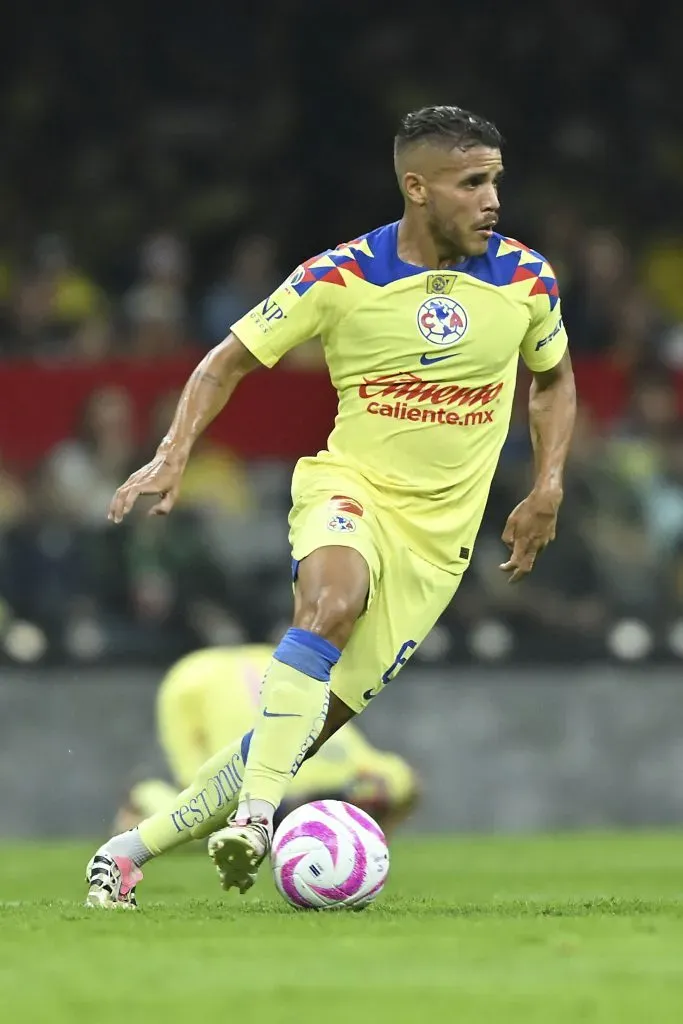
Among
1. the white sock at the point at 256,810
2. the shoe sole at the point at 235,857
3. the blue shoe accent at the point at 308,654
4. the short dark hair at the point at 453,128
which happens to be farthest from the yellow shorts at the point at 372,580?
the short dark hair at the point at 453,128

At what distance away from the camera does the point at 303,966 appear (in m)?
4.72

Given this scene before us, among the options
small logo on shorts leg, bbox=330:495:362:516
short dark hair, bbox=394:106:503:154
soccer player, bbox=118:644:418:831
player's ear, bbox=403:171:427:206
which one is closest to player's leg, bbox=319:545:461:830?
small logo on shorts leg, bbox=330:495:362:516

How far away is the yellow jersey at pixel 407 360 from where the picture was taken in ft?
21.5

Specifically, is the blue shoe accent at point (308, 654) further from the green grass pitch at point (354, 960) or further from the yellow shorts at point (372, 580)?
the green grass pitch at point (354, 960)

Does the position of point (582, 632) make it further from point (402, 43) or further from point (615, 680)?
point (402, 43)

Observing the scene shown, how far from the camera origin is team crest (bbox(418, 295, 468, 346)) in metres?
6.56

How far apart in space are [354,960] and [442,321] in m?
2.36

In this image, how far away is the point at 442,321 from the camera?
658cm

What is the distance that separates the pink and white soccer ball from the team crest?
1.46m

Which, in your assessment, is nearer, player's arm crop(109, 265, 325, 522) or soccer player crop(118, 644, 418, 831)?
player's arm crop(109, 265, 325, 522)

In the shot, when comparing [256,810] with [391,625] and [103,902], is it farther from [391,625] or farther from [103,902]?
[391,625]

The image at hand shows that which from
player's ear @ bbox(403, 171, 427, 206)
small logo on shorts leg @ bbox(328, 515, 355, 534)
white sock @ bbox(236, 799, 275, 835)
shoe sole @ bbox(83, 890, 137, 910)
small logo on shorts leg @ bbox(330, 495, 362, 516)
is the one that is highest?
player's ear @ bbox(403, 171, 427, 206)

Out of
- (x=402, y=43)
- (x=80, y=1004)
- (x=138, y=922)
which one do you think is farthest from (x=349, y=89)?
(x=80, y=1004)

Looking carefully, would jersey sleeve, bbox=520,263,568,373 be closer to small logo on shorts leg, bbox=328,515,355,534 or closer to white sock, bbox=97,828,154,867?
small logo on shorts leg, bbox=328,515,355,534
